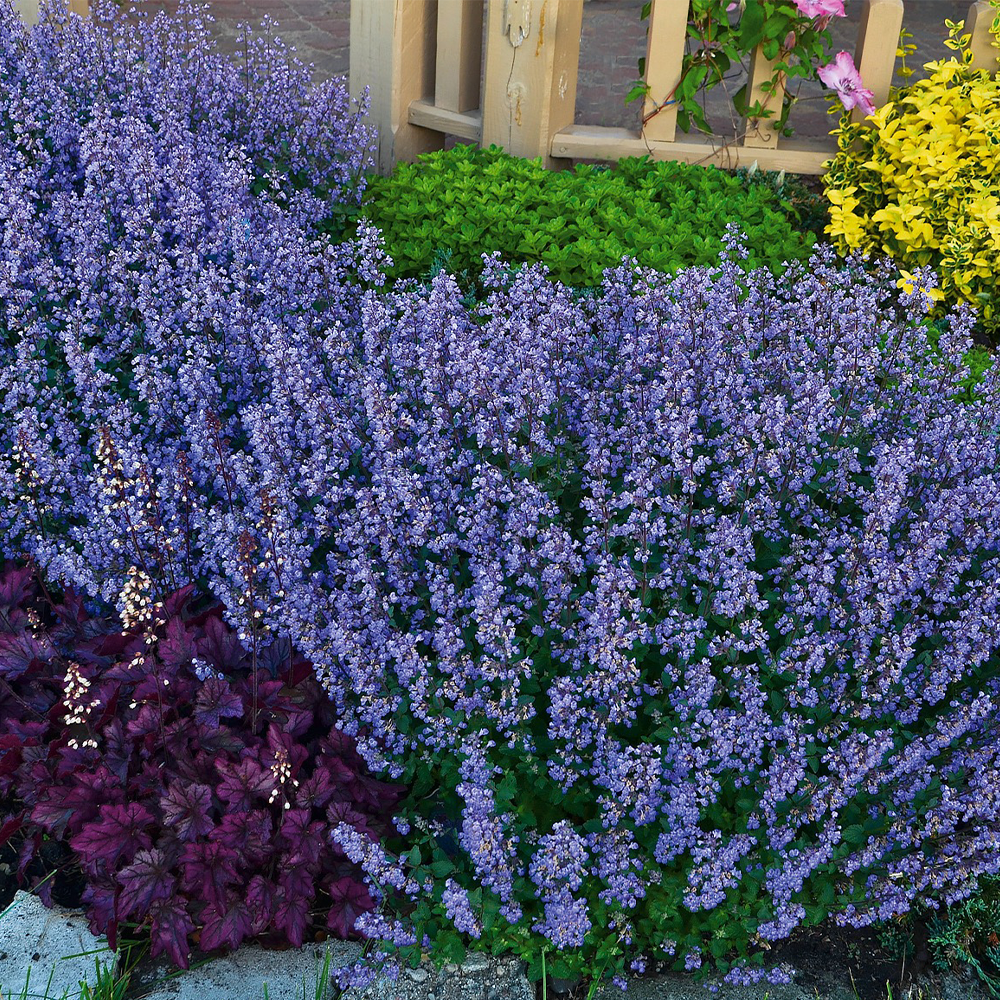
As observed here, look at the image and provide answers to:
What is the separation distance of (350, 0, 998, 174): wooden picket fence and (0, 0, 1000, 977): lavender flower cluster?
1.99 m

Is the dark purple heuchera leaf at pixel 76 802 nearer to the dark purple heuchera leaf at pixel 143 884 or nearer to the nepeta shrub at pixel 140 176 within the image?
the dark purple heuchera leaf at pixel 143 884

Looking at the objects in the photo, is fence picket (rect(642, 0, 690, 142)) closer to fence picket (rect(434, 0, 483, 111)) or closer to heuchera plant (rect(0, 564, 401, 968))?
fence picket (rect(434, 0, 483, 111))

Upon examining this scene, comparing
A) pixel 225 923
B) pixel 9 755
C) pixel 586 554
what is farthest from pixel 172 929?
pixel 586 554

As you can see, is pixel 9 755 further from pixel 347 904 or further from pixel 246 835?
pixel 347 904

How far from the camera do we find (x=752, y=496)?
2.82 metres

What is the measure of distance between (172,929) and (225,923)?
112 millimetres

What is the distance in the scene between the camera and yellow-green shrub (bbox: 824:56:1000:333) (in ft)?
14.2

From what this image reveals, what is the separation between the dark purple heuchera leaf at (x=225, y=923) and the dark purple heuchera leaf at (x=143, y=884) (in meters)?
0.10

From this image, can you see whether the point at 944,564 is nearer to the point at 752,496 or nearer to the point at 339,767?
the point at 752,496

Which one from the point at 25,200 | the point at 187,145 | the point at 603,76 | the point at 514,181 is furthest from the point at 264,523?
the point at 603,76

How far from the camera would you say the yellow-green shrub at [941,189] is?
432cm

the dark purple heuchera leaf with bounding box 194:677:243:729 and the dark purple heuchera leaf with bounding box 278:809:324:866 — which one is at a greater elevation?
the dark purple heuchera leaf with bounding box 194:677:243:729

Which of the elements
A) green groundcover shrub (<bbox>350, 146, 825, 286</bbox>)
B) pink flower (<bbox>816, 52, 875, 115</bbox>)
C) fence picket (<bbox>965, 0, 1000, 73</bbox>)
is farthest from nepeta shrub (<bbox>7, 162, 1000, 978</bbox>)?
fence picket (<bbox>965, 0, 1000, 73</bbox>)

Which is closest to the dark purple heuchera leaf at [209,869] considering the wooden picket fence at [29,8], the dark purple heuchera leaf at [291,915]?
the dark purple heuchera leaf at [291,915]
